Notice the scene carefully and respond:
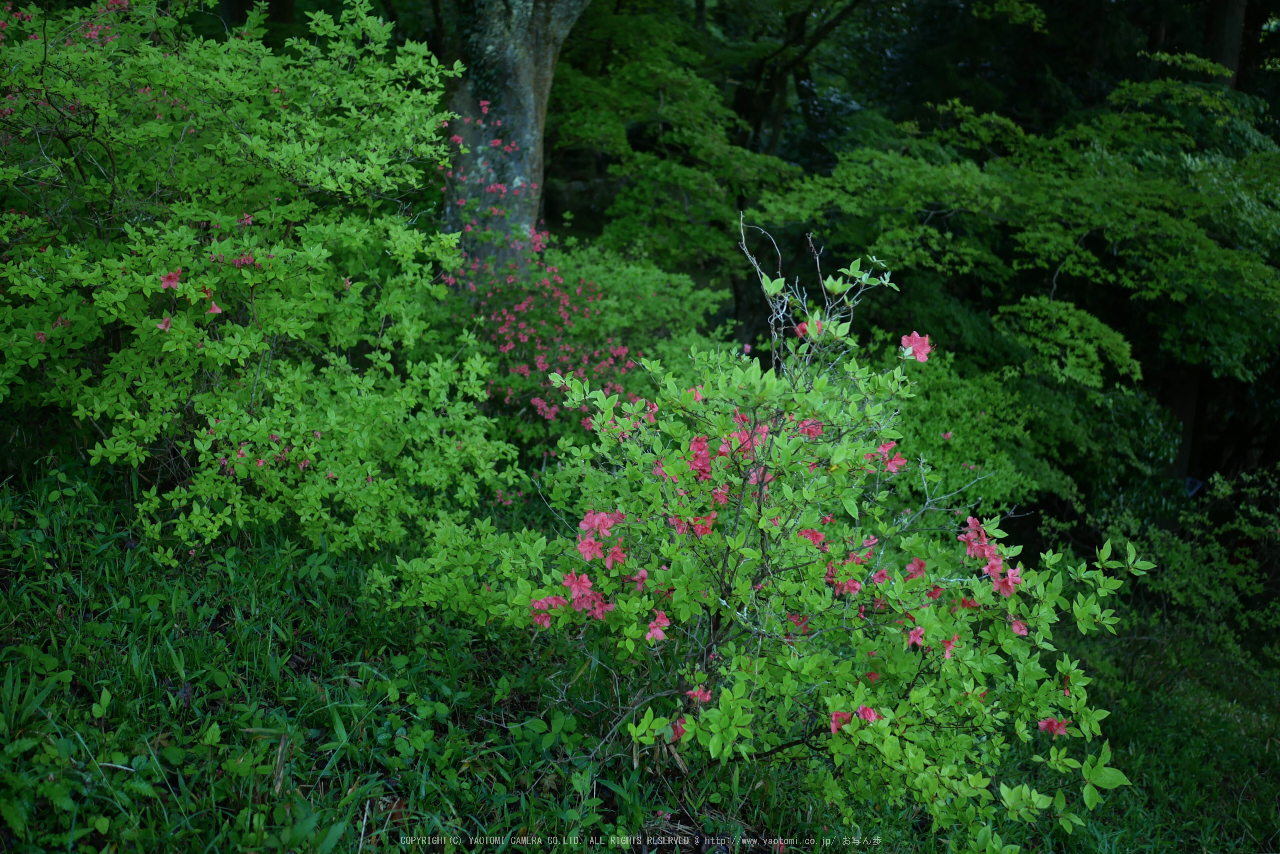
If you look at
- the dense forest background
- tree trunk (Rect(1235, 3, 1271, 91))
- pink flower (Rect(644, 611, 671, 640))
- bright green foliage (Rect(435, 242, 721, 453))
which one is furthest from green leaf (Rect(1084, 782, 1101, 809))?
tree trunk (Rect(1235, 3, 1271, 91))

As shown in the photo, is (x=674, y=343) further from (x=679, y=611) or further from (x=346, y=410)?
(x=679, y=611)

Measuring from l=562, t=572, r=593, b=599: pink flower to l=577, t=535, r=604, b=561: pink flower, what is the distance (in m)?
0.07

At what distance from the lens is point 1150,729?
5.36 meters

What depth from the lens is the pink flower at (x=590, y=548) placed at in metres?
2.59

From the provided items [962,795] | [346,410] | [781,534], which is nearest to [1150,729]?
[962,795]

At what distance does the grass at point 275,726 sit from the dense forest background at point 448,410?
0.02 meters

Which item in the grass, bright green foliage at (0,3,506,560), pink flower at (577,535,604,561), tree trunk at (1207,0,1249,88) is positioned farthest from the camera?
tree trunk at (1207,0,1249,88)

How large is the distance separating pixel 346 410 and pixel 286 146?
3.73ft

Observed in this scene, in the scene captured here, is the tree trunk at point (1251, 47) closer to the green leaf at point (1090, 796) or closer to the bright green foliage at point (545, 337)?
the bright green foliage at point (545, 337)

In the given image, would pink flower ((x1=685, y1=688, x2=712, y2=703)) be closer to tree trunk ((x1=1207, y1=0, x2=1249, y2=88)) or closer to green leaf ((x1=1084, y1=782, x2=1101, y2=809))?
green leaf ((x1=1084, y1=782, x2=1101, y2=809))

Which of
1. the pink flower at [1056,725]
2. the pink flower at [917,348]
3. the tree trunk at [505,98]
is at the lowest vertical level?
the pink flower at [1056,725]

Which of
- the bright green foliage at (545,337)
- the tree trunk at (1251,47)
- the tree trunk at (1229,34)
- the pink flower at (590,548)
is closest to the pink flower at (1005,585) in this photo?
the pink flower at (590,548)

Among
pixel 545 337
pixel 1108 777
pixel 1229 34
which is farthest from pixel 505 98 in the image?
pixel 1229 34

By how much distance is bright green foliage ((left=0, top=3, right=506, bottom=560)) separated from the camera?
3354 mm
